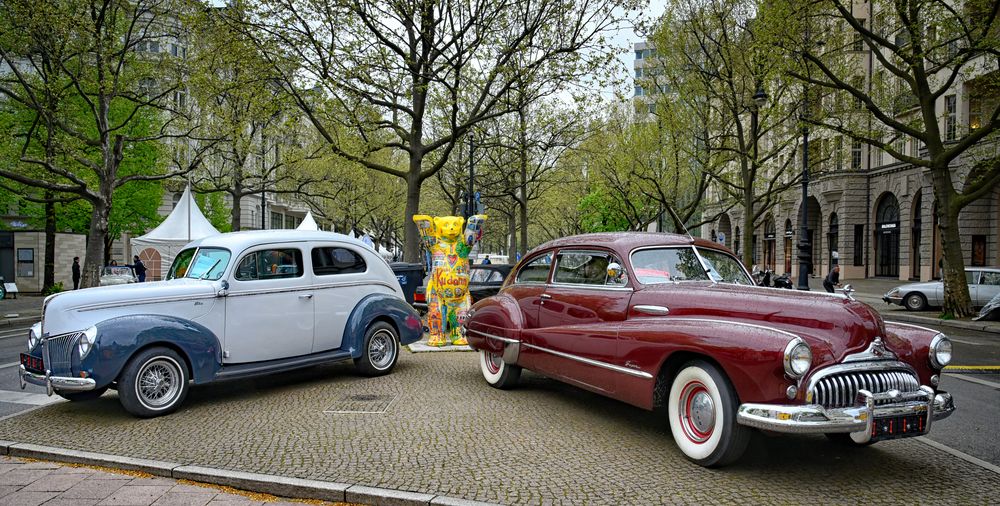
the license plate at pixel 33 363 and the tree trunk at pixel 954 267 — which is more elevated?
the tree trunk at pixel 954 267

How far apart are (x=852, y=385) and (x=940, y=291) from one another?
21.1 meters

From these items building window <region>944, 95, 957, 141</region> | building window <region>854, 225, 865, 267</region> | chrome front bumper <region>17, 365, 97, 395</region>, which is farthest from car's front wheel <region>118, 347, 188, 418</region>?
building window <region>854, 225, 865, 267</region>

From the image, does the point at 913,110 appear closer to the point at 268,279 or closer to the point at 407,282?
the point at 407,282

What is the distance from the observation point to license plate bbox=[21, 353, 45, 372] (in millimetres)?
6355

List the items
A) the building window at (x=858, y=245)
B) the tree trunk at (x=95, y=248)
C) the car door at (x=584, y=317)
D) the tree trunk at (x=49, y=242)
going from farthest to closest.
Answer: the building window at (x=858, y=245)
the tree trunk at (x=49, y=242)
the tree trunk at (x=95, y=248)
the car door at (x=584, y=317)

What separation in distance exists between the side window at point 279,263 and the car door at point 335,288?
0.21 meters

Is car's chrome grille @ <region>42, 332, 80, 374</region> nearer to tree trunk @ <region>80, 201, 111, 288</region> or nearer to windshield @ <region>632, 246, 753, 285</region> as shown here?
windshield @ <region>632, 246, 753, 285</region>

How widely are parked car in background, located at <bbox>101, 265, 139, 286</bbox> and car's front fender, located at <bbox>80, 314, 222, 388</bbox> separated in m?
21.4

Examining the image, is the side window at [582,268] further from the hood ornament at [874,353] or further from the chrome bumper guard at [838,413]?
the hood ornament at [874,353]

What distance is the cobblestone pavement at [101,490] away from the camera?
4.36m

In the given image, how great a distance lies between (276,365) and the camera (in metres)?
7.62

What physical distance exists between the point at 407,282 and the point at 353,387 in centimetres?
922

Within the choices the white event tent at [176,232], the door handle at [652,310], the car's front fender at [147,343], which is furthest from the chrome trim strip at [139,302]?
the white event tent at [176,232]

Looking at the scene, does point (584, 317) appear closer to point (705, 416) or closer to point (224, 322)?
point (705, 416)
